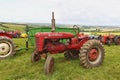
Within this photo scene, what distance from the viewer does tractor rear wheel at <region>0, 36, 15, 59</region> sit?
11266 millimetres

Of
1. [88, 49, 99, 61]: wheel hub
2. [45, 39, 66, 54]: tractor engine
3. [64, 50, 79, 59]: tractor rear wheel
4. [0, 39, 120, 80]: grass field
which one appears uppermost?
[45, 39, 66, 54]: tractor engine

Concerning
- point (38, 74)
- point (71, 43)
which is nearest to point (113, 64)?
point (71, 43)

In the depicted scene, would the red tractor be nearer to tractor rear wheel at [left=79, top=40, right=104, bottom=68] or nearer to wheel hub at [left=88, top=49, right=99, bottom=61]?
tractor rear wheel at [left=79, top=40, right=104, bottom=68]

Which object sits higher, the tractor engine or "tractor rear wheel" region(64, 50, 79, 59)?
the tractor engine

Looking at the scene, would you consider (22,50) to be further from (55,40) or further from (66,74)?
(66,74)

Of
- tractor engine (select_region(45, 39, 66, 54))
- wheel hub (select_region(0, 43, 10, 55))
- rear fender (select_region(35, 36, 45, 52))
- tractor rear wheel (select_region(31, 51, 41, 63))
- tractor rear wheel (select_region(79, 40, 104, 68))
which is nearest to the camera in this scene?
rear fender (select_region(35, 36, 45, 52))

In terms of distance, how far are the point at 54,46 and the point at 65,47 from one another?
66 centimetres

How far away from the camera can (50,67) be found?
8.54 m

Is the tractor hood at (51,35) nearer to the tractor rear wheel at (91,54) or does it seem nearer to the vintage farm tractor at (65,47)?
the vintage farm tractor at (65,47)

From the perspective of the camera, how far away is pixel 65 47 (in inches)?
392

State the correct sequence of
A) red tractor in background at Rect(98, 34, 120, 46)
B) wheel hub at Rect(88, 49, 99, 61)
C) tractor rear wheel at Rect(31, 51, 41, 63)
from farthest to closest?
red tractor in background at Rect(98, 34, 120, 46)
tractor rear wheel at Rect(31, 51, 41, 63)
wheel hub at Rect(88, 49, 99, 61)

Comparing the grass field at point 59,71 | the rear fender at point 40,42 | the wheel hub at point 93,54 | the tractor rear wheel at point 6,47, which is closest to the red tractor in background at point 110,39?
the grass field at point 59,71

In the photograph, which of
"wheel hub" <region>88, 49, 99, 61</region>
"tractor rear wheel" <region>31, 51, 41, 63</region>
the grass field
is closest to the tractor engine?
the grass field

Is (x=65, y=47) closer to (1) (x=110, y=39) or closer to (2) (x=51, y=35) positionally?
(2) (x=51, y=35)
